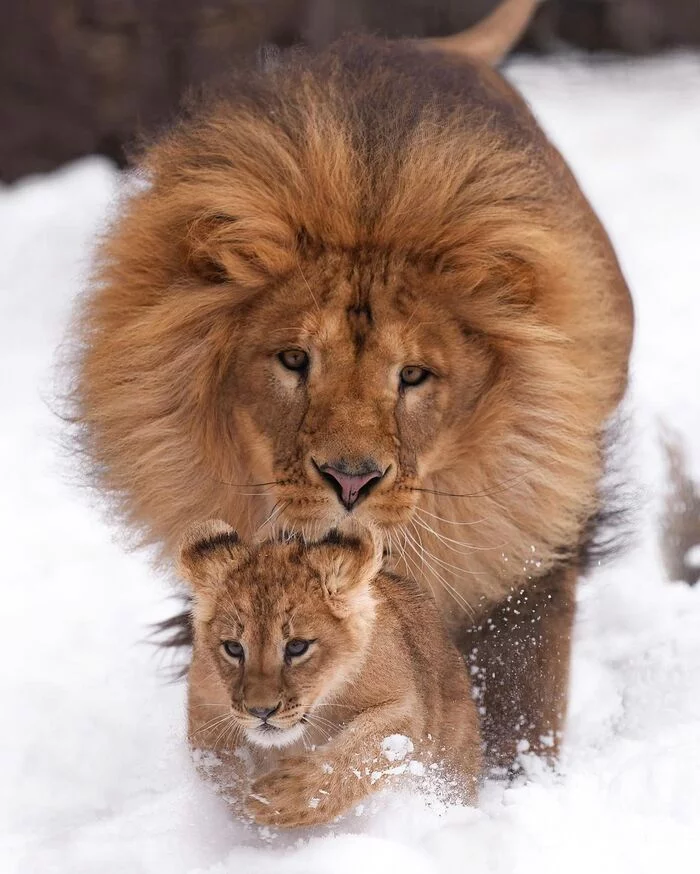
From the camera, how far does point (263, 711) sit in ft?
7.18

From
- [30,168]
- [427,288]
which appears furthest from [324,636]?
[30,168]

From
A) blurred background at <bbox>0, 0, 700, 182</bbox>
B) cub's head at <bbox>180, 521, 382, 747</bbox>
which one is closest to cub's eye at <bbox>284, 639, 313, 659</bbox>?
cub's head at <bbox>180, 521, 382, 747</bbox>

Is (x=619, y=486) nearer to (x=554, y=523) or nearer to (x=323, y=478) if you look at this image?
(x=554, y=523)

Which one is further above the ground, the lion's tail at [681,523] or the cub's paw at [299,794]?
the cub's paw at [299,794]

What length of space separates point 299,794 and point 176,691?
1.27 m

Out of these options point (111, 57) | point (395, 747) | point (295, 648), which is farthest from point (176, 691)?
point (111, 57)

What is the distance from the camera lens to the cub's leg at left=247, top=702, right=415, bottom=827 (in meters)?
2.32

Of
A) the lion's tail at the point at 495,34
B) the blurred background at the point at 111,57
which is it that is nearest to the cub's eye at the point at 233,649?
the lion's tail at the point at 495,34

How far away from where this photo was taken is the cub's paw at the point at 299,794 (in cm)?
232

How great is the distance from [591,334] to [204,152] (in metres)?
0.76

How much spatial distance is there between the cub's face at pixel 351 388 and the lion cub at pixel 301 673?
94 mm

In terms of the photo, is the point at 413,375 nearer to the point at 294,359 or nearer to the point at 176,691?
the point at 294,359

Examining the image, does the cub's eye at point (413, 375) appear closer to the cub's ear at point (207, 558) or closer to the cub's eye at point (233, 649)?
the cub's ear at point (207, 558)

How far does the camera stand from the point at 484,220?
8.18 feet
